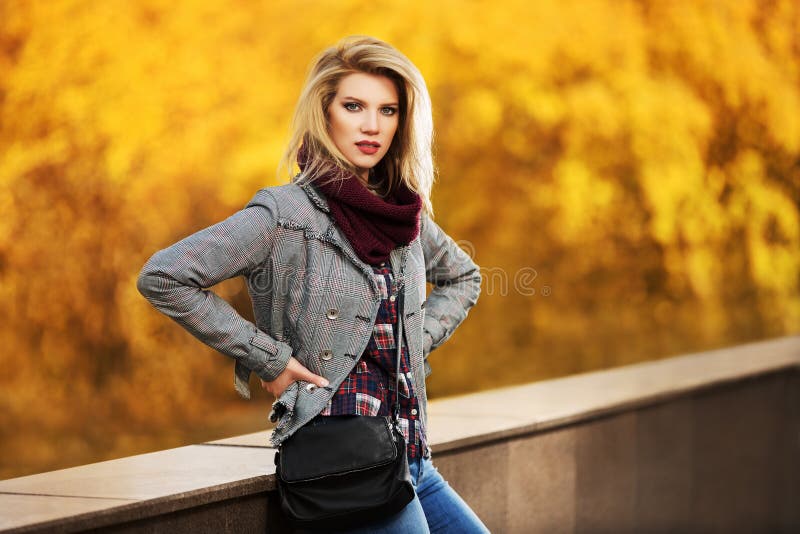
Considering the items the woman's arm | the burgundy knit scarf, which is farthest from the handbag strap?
the woman's arm

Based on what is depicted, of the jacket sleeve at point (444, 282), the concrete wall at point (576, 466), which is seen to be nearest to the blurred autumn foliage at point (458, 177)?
the concrete wall at point (576, 466)

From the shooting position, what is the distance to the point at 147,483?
251cm

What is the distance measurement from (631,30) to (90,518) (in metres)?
7.00

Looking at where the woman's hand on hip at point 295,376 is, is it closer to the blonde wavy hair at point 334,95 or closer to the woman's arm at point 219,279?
the woman's arm at point 219,279

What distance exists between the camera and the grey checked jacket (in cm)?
223

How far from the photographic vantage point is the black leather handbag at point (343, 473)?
2266mm

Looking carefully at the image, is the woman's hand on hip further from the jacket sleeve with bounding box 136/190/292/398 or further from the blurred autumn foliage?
the blurred autumn foliage

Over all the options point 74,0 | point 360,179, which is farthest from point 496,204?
point 360,179

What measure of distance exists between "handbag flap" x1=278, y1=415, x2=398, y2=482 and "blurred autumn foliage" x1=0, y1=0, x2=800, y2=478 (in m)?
3.97

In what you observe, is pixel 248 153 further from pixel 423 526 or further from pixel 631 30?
pixel 423 526

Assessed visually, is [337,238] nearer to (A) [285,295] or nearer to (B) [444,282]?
(A) [285,295]

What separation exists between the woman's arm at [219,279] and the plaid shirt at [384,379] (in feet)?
0.50

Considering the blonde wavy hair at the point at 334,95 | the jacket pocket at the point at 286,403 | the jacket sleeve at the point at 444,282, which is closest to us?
the jacket pocket at the point at 286,403

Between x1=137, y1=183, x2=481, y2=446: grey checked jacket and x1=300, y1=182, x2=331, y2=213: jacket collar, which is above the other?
x1=300, y1=182, x2=331, y2=213: jacket collar
